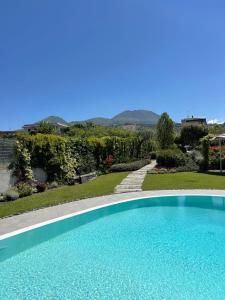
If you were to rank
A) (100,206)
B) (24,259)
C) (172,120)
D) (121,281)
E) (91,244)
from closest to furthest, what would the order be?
(121,281) < (24,259) < (91,244) < (100,206) < (172,120)

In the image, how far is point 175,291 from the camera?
685 cm

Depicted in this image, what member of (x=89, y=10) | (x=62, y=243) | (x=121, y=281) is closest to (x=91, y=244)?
(x=62, y=243)

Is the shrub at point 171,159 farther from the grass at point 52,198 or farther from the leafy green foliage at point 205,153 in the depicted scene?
the grass at point 52,198

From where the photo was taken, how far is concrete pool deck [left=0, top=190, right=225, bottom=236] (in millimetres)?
10634

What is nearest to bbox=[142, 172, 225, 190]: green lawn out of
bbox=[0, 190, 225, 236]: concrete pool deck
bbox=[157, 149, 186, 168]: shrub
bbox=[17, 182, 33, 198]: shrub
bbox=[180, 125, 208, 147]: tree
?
bbox=[0, 190, 225, 236]: concrete pool deck

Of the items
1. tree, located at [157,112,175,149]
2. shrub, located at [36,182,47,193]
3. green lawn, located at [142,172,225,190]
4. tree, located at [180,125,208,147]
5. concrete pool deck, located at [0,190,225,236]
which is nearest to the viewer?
concrete pool deck, located at [0,190,225,236]

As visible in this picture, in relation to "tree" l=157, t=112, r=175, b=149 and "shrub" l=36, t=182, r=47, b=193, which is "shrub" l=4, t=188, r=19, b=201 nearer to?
Answer: "shrub" l=36, t=182, r=47, b=193

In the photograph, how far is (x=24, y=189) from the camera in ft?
53.0

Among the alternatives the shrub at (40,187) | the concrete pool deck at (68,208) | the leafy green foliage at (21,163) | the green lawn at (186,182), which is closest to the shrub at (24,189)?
the shrub at (40,187)

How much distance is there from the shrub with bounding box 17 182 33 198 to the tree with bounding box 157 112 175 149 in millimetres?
22619

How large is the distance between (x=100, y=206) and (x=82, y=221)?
1.52 m

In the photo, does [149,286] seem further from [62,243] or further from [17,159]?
[17,159]

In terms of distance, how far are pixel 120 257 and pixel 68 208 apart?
455 cm

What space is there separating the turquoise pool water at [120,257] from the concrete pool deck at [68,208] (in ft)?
1.73
